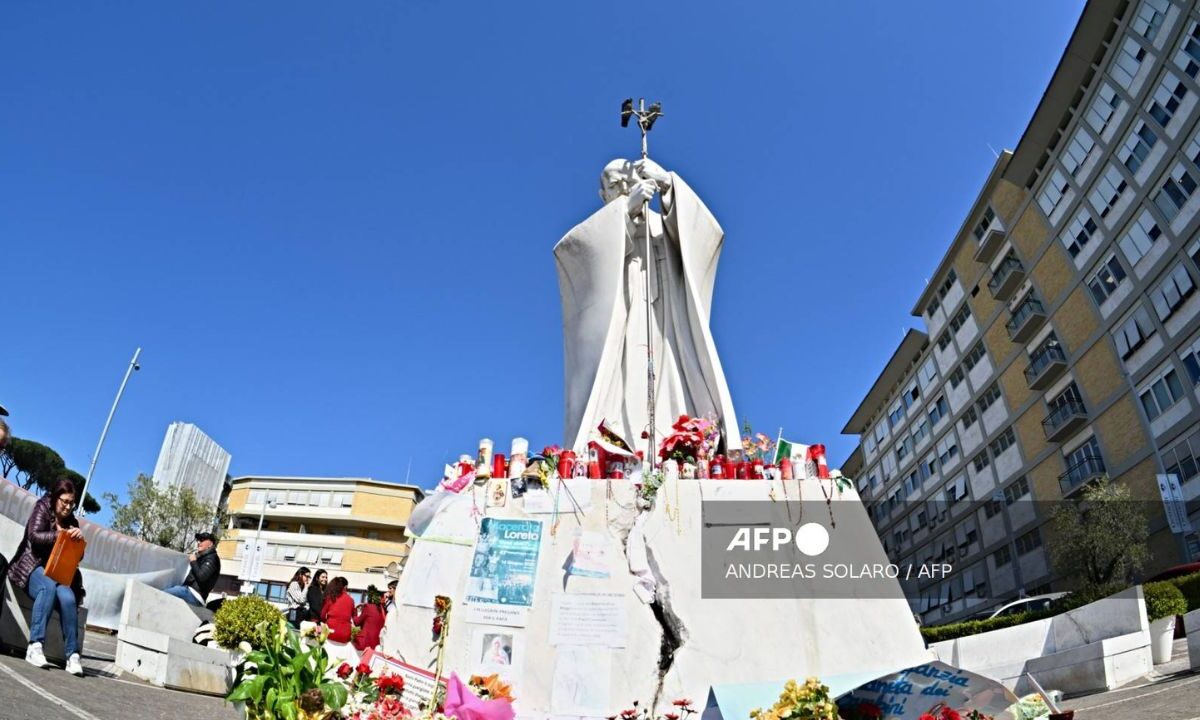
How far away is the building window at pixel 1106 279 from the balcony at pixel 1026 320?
10.6 feet

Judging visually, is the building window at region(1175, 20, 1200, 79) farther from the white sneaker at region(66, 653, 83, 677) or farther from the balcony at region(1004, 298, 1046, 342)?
the white sneaker at region(66, 653, 83, 677)

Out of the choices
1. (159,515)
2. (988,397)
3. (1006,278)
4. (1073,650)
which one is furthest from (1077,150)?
(159,515)

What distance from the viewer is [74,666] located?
6027 mm

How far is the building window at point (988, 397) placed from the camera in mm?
39250

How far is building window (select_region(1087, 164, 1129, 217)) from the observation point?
100ft

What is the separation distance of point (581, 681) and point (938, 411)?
43069 millimetres

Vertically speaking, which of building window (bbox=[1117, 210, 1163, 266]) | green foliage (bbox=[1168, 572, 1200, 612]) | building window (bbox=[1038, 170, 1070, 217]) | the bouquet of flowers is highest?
building window (bbox=[1038, 170, 1070, 217])

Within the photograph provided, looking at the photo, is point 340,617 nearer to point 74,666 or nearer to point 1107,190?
point 74,666

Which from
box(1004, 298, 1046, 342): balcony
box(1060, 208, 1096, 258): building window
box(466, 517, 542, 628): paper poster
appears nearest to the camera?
box(466, 517, 542, 628): paper poster

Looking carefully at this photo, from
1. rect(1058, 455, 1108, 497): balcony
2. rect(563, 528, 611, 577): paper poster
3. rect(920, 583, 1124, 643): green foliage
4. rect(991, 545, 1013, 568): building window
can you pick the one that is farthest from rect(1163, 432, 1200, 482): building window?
rect(563, 528, 611, 577): paper poster

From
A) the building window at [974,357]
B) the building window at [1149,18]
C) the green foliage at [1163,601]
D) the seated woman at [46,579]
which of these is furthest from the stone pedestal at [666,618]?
the building window at [974,357]

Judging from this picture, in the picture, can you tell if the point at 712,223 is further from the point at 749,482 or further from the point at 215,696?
the point at 215,696

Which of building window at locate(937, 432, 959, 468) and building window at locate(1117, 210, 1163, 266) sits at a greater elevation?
building window at locate(1117, 210, 1163, 266)

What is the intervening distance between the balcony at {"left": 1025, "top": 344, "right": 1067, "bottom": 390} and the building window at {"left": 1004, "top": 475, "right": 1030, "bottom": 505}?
4368 mm
